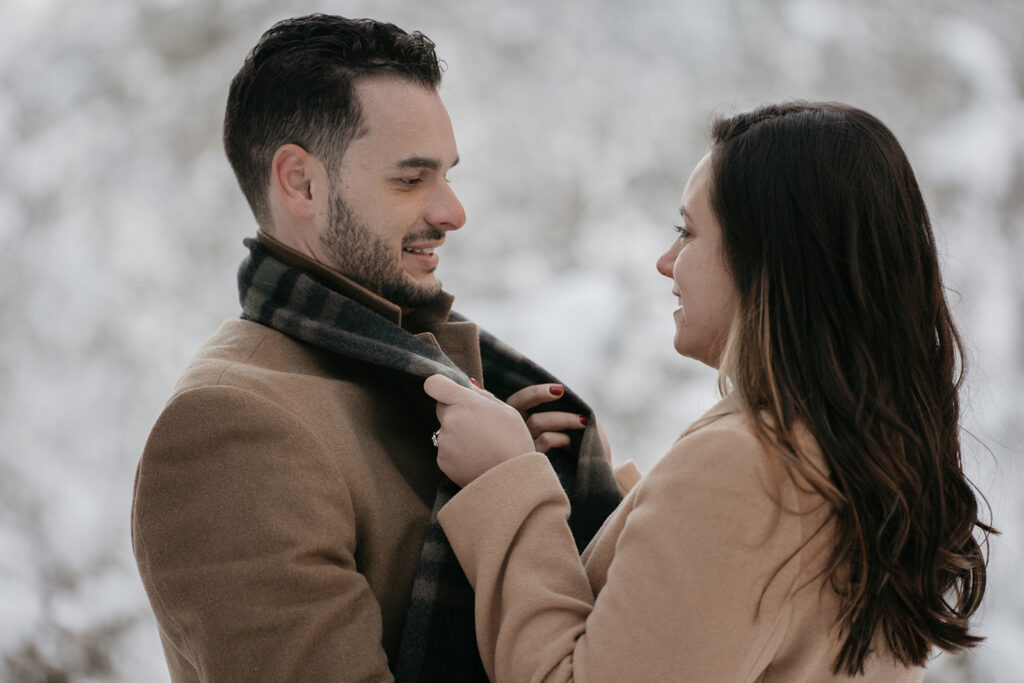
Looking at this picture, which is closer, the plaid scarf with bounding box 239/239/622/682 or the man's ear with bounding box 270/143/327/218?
the plaid scarf with bounding box 239/239/622/682

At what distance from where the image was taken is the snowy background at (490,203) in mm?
3256

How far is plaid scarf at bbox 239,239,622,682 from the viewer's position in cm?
139

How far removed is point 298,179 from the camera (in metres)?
1.71

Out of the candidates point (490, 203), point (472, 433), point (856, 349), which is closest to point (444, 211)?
point (472, 433)

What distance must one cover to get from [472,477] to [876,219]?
Answer: 0.59 metres

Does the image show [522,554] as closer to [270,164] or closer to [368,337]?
[368,337]

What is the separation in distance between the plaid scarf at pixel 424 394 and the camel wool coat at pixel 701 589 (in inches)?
5.4

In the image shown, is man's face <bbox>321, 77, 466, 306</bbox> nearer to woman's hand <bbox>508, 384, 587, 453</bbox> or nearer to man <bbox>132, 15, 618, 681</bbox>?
man <bbox>132, 15, 618, 681</bbox>

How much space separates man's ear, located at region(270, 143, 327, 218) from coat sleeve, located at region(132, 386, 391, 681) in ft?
1.39

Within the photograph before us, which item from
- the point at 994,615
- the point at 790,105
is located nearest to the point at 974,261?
the point at 994,615

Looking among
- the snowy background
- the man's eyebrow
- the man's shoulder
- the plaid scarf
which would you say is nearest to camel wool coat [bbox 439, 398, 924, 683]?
the plaid scarf

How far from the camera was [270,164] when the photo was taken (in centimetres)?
172

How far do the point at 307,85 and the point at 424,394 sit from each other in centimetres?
55

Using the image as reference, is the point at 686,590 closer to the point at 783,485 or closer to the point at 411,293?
the point at 783,485
